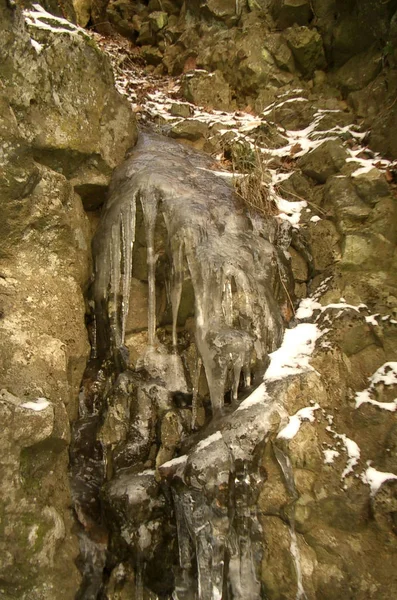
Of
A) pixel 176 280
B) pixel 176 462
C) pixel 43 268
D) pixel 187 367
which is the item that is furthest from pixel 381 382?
pixel 43 268

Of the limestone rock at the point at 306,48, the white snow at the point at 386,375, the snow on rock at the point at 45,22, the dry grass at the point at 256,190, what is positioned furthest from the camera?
the limestone rock at the point at 306,48

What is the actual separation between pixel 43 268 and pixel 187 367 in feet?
5.11

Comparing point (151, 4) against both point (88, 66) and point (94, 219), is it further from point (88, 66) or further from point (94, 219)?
point (94, 219)

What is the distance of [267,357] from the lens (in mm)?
3588

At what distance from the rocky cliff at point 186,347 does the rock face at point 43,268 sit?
0.05ft

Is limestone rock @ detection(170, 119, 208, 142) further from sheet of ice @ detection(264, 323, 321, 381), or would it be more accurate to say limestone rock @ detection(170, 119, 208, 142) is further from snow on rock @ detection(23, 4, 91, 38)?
sheet of ice @ detection(264, 323, 321, 381)

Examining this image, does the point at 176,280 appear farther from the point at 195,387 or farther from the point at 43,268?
the point at 43,268

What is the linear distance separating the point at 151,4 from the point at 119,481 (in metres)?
9.62

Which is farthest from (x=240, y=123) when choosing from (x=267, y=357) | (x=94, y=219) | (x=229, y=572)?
(x=229, y=572)

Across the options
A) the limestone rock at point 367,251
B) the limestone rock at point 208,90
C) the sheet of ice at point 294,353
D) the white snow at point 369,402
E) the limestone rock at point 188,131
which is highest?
the limestone rock at point 208,90

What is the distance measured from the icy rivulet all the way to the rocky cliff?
0.02m

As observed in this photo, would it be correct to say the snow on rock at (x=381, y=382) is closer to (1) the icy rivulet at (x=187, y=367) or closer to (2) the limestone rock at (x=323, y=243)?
(1) the icy rivulet at (x=187, y=367)

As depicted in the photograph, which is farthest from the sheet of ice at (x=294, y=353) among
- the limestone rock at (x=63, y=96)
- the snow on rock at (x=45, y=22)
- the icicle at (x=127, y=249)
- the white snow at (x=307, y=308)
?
the snow on rock at (x=45, y=22)

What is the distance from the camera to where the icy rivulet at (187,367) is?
9.37 ft
